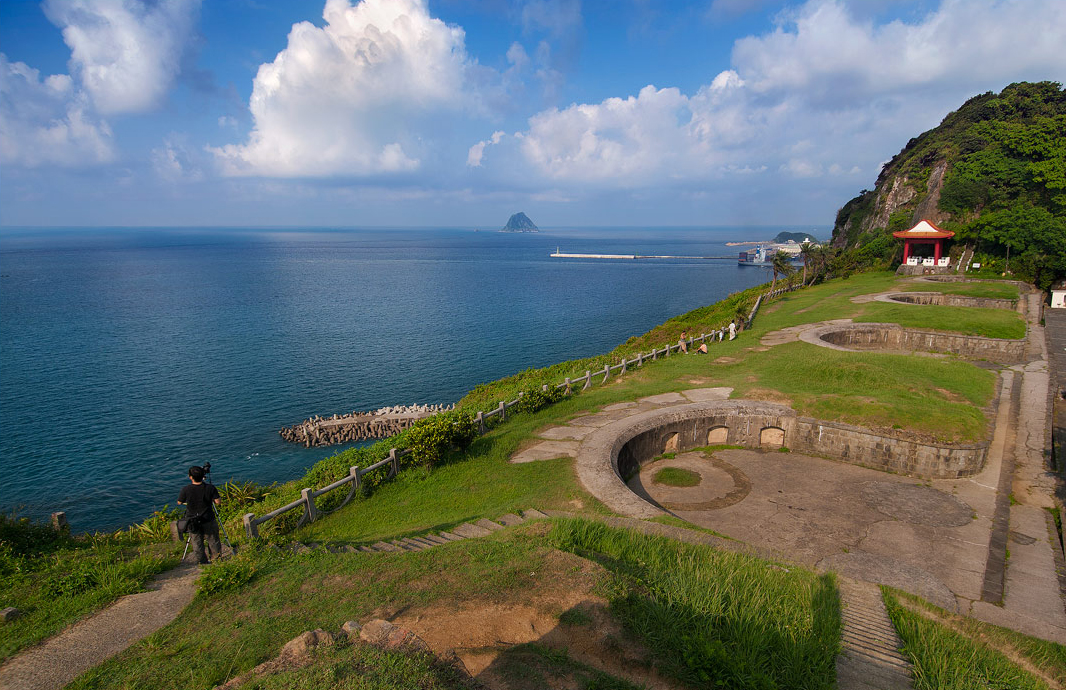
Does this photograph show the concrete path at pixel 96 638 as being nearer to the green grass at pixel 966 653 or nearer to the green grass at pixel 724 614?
the green grass at pixel 724 614

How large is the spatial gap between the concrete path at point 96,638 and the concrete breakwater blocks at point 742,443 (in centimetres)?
852

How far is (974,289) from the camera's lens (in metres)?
38.8

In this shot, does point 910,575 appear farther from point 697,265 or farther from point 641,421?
point 697,265

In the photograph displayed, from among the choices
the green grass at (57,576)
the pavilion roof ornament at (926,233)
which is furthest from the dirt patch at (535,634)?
the pavilion roof ornament at (926,233)

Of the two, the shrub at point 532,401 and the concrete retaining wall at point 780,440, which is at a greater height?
the shrub at point 532,401

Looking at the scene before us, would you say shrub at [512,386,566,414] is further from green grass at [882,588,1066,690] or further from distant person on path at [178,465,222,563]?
green grass at [882,588,1066,690]

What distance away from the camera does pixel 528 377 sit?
31.0 m

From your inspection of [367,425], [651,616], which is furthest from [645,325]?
[651,616]

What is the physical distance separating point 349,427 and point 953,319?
33183 millimetres

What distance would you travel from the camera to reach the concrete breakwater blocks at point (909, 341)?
25.2 meters

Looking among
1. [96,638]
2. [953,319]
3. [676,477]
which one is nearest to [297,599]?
[96,638]

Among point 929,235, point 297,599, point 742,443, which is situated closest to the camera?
point 297,599

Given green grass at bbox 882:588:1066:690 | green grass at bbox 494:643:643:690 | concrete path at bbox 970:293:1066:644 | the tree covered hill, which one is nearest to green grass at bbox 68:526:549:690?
green grass at bbox 494:643:643:690

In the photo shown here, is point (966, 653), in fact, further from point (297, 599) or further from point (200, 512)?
point (200, 512)
